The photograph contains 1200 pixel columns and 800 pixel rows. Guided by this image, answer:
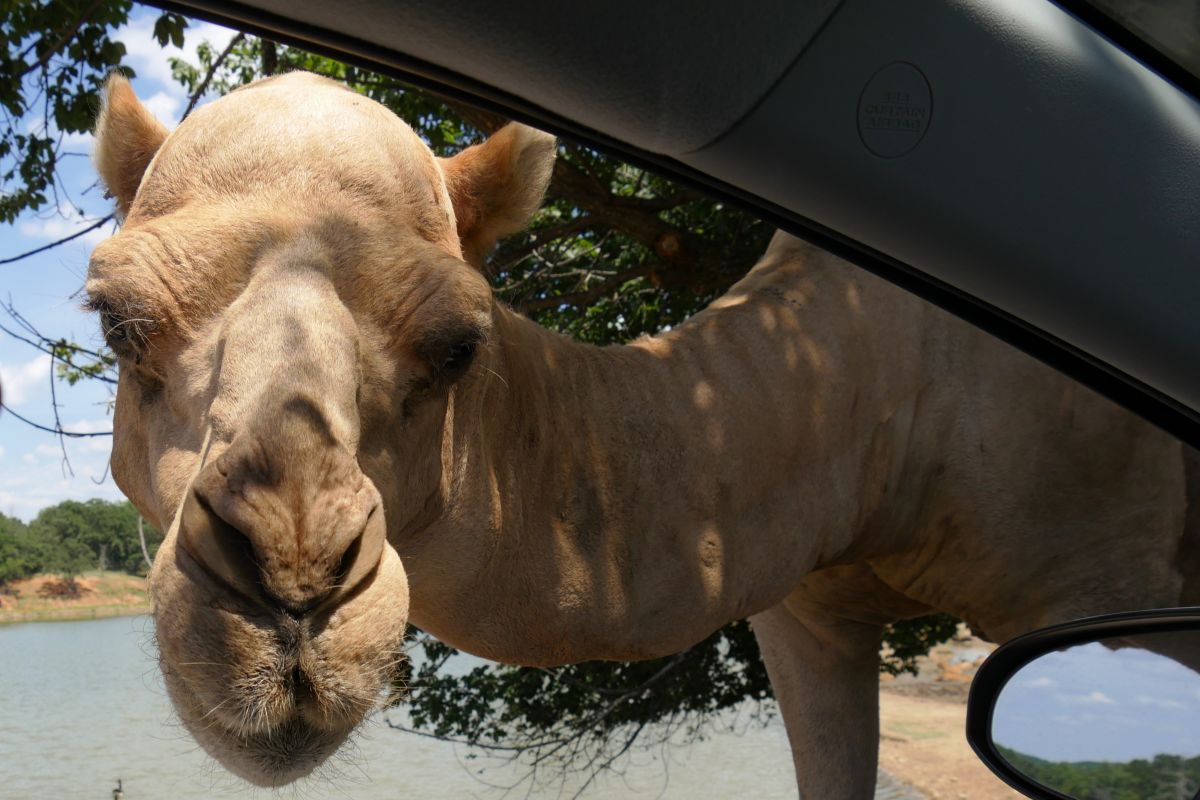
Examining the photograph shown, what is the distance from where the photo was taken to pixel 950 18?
1146 millimetres

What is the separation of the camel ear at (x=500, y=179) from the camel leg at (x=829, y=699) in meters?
2.04

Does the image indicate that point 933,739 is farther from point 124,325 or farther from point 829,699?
point 124,325

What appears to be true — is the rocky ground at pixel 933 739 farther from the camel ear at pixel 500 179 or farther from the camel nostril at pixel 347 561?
the camel nostril at pixel 347 561

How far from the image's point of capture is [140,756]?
1437cm

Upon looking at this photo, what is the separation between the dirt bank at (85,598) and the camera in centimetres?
869

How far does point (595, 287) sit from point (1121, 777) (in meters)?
5.49

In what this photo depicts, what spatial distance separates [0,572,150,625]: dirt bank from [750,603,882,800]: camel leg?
3.62 metres

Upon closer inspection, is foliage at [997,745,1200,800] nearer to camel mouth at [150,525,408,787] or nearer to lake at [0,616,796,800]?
camel mouth at [150,525,408,787]

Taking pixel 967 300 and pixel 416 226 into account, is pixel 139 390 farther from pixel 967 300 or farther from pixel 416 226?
pixel 967 300

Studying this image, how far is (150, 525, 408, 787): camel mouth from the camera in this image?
69.2 inches

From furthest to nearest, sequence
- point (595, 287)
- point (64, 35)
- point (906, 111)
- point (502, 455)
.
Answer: point (595, 287)
point (64, 35)
point (502, 455)
point (906, 111)

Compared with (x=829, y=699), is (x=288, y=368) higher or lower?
higher

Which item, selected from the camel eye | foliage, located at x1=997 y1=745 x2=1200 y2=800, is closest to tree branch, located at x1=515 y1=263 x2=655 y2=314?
the camel eye

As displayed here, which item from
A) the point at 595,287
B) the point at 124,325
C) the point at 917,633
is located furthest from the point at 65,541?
the point at 124,325
